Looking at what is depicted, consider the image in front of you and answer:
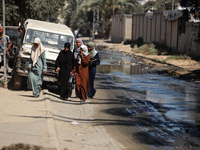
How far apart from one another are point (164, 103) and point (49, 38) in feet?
15.2

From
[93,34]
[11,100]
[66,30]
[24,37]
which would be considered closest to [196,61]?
[66,30]

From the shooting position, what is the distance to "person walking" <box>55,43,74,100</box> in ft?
36.6

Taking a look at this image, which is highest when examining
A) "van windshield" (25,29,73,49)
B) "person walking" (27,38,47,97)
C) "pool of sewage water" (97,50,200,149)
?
"van windshield" (25,29,73,49)

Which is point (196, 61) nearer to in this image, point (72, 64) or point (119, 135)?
point (72, 64)

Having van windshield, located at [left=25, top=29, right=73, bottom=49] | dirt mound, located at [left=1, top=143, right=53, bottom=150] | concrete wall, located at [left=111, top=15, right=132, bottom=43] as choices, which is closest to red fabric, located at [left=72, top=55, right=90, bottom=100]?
van windshield, located at [left=25, top=29, right=73, bottom=49]

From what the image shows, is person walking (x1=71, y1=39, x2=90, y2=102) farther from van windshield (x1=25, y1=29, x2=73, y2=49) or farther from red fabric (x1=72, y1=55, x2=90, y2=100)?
van windshield (x1=25, y1=29, x2=73, y2=49)

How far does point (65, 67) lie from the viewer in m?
11.2

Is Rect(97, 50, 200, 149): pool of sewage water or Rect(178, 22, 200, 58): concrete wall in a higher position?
Rect(178, 22, 200, 58): concrete wall

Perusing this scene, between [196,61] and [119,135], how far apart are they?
55.4 ft

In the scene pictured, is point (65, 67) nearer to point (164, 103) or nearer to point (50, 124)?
point (164, 103)

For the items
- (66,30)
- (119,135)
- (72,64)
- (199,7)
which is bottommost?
(119,135)

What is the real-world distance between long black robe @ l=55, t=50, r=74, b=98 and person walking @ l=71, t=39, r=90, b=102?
0.19 meters

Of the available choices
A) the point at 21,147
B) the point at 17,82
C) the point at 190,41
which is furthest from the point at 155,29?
the point at 21,147

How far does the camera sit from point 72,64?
11.3 meters
